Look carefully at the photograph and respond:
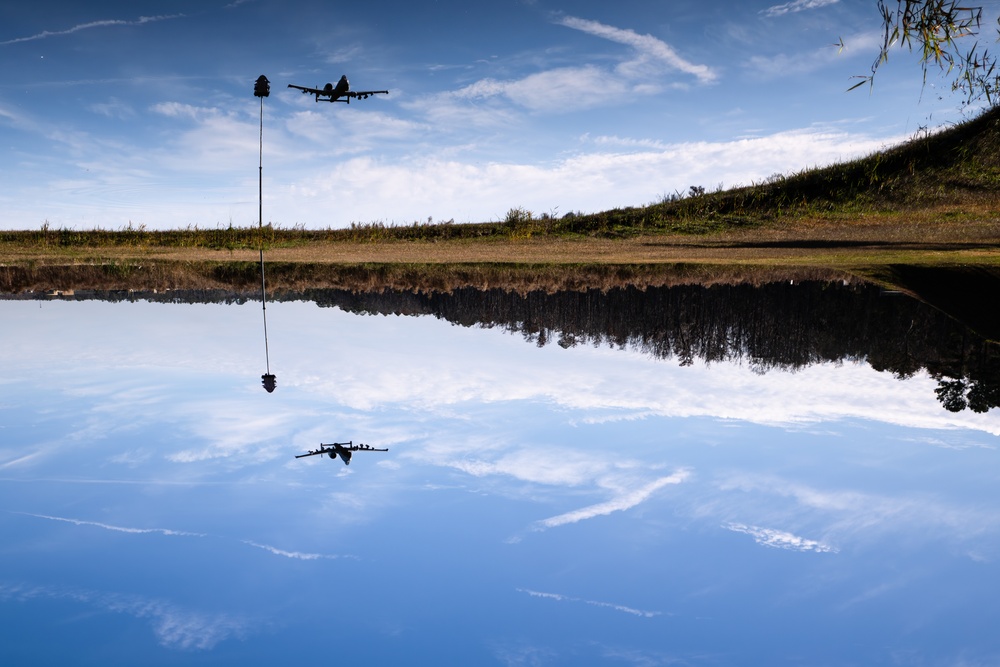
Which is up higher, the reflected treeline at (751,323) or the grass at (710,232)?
the grass at (710,232)

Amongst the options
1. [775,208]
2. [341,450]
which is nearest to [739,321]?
[341,450]

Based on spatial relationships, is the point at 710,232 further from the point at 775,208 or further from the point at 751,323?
the point at 751,323

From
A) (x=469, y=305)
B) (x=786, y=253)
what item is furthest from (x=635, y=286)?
(x=786, y=253)

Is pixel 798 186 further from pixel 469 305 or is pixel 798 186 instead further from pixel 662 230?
pixel 469 305

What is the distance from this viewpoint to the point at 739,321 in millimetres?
9719

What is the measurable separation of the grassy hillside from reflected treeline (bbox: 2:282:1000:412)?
54.7 ft

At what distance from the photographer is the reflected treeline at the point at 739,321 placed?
7441 mm

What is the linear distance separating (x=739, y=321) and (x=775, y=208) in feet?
75.4

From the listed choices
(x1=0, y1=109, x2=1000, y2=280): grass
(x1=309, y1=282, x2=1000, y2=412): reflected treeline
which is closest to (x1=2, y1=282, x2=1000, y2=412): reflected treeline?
(x1=309, y1=282, x2=1000, y2=412): reflected treeline

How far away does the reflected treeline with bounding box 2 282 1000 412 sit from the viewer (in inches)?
293

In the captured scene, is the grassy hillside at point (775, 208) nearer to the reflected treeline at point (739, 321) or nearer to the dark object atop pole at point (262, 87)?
the dark object atop pole at point (262, 87)

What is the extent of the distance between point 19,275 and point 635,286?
43.7 ft

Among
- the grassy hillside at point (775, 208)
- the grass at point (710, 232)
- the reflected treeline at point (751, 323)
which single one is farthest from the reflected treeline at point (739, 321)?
the grassy hillside at point (775, 208)

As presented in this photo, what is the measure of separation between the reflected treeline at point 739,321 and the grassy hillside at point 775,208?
1668cm
